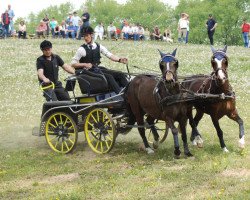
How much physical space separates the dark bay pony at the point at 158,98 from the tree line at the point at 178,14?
40629 mm

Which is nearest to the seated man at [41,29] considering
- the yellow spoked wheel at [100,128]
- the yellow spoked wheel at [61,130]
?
the yellow spoked wheel at [61,130]

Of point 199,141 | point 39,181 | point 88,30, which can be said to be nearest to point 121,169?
point 39,181

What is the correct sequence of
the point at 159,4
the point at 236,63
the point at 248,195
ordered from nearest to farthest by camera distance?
the point at 248,195 → the point at 236,63 → the point at 159,4

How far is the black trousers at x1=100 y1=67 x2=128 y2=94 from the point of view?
1273 cm

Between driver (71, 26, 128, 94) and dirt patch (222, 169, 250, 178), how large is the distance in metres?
3.85

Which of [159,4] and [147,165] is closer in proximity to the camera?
[147,165]

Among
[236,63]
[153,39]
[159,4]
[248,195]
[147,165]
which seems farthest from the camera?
[159,4]

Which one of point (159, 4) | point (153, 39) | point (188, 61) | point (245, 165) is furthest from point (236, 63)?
point (159, 4)

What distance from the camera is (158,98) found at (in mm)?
11398

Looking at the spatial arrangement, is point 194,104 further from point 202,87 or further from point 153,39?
point 153,39

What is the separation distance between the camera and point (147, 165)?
11086 millimetres

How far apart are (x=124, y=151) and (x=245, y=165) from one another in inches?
137

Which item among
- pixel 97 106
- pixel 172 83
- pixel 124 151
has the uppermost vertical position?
pixel 172 83

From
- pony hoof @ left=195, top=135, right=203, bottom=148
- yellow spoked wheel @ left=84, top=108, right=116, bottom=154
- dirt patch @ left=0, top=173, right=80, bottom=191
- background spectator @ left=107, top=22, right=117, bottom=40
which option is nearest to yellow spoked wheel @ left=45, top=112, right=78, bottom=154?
yellow spoked wheel @ left=84, top=108, right=116, bottom=154
